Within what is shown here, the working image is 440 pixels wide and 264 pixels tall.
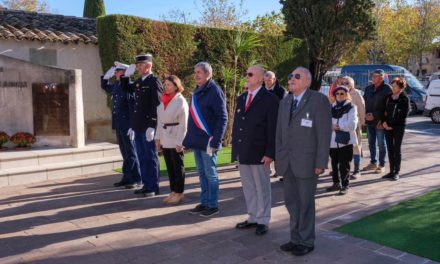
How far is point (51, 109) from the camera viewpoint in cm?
929

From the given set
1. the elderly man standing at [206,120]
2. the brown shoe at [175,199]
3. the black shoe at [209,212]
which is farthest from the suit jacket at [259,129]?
the brown shoe at [175,199]

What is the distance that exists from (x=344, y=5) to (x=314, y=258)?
43.0 ft

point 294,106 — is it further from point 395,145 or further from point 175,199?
point 395,145

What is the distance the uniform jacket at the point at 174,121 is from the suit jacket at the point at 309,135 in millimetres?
2133

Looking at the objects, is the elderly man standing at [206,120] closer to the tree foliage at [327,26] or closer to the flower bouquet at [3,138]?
the flower bouquet at [3,138]

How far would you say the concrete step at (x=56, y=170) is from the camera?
25.8 feet

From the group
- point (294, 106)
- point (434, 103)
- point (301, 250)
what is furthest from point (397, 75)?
point (301, 250)

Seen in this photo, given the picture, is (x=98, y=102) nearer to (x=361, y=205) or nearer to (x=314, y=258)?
(x=361, y=205)

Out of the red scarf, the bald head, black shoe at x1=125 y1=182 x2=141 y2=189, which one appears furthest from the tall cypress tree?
the bald head

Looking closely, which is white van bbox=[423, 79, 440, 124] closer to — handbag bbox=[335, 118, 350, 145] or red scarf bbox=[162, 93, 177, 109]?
handbag bbox=[335, 118, 350, 145]

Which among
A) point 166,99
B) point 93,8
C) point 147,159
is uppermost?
point 93,8

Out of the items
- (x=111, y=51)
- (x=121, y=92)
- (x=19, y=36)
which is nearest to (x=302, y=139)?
(x=121, y=92)

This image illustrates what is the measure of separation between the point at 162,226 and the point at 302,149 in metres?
2.14

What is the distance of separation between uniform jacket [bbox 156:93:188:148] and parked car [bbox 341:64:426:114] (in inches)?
686
